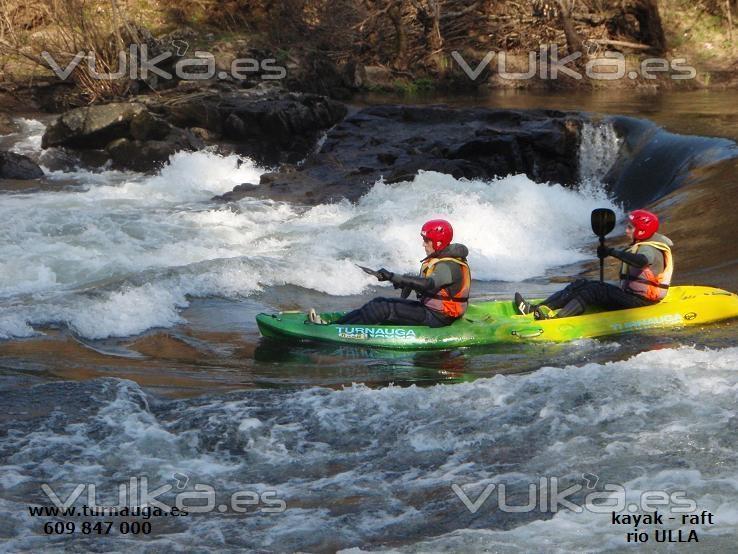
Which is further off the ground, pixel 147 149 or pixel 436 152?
pixel 436 152

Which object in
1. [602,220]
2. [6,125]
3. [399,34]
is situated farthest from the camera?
[399,34]

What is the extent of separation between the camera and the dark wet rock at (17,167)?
16125 mm

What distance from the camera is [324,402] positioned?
6.58 metres

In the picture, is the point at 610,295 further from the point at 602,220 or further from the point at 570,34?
the point at 570,34

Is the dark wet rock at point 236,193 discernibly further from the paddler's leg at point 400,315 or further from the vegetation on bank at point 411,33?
the paddler's leg at point 400,315

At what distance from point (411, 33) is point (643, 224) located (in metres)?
17.5

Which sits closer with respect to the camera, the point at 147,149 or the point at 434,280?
the point at 434,280

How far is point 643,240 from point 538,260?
387 cm

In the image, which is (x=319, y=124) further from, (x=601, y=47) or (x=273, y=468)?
(x=273, y=468)

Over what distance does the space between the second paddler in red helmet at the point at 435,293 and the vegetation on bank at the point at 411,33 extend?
14211 millimetres

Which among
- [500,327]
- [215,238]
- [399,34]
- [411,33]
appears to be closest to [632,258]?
[500,327]

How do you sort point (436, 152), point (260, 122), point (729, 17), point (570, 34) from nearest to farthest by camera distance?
point (436, 152) → point (260, 122) → point (729, 17) → point (570, 34)

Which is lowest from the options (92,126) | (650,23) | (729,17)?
(92,126)

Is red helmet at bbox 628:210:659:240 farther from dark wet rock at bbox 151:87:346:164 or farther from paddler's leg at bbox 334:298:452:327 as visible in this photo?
dark wet rock at bbox 151:87:346:164
